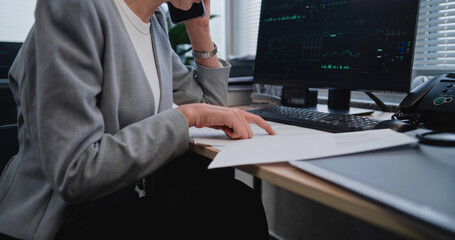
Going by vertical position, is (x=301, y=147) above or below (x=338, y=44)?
below

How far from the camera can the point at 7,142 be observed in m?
1.05

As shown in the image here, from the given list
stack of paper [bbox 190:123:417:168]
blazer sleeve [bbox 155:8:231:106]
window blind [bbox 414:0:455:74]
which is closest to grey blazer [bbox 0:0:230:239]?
stack of paper [bbox 190:123:417:168]

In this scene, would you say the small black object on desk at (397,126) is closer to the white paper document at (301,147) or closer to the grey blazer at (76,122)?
the white paper document at (301,147)

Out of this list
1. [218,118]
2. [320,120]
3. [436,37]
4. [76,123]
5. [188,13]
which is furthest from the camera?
[436,37]

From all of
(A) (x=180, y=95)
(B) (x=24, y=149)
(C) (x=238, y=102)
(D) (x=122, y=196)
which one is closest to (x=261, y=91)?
(C) (x=238, y=102)

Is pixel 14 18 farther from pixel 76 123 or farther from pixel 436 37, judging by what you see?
pixel 436 37

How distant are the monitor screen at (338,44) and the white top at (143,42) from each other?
1.87 ft

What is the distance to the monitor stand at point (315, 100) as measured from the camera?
1.11 meters

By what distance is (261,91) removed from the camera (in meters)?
1.48

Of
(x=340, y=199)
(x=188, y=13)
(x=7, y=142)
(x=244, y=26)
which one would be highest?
(x=244, y=26)

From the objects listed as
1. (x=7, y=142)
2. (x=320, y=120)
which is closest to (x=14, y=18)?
(x=7, y=142)

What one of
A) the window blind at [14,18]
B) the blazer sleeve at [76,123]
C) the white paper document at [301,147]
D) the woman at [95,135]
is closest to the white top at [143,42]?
the woman at [95,135]

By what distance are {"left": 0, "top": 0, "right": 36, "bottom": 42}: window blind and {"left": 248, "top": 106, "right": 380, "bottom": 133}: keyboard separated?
1957 mm

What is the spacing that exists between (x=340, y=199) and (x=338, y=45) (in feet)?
2.68
